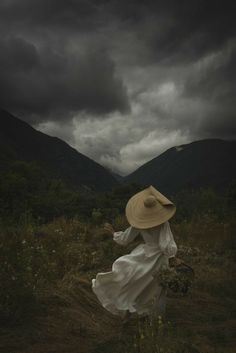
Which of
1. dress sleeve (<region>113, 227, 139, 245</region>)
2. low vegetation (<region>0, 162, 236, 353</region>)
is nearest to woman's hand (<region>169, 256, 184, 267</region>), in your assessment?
low vegetation (<region>0, 162, 236, 353</region>)

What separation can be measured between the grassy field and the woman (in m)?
0.23

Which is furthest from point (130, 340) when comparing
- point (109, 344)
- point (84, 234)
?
point (84, 234)

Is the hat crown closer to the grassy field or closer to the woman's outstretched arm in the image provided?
the woman's outstretched arm

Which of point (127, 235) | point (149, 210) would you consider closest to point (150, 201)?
point (149, 210)

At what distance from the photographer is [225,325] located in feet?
18.1

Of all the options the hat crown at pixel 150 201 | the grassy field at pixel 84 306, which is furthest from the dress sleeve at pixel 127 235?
the grassy field at pixel 84 306

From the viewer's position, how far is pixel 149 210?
541 centimetres

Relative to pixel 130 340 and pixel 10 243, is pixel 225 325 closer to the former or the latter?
pixel 130 340

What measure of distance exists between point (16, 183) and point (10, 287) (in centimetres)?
3791

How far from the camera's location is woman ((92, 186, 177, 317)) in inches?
207

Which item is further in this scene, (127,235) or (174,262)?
(127,235)

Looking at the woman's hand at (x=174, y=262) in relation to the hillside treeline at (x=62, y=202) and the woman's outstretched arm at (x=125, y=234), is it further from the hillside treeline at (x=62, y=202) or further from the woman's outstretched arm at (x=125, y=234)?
the hillside treeline at (x=62, y=202)

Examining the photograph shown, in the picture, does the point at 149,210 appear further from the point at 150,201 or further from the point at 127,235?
the point at 127,235

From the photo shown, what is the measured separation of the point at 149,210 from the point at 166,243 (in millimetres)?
487
